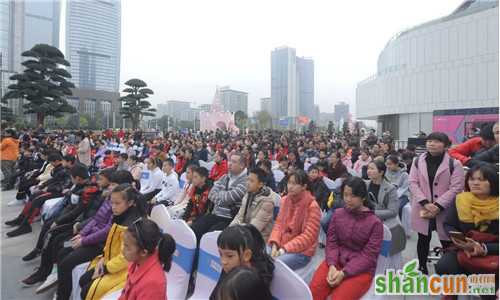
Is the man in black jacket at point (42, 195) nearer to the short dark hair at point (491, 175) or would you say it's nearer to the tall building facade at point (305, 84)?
the short dark hair at point (491, 175)

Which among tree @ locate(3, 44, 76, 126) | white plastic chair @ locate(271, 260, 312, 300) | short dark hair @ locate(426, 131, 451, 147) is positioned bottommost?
white plastic chair @ locate(271, 260, 312, 300)

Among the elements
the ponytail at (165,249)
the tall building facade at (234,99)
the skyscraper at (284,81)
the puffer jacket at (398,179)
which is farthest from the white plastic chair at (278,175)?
the tall building facade at (234,99)

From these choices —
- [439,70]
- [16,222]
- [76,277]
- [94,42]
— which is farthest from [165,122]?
[76,277]

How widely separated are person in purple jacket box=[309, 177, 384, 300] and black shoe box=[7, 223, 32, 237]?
4954 millimetres

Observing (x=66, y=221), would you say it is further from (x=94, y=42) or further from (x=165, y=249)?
(x=94, y=42)

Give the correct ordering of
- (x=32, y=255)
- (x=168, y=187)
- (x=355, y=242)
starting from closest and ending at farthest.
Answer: (x=355, y=242) → (x=32, y=255) → (x=168, y=187)

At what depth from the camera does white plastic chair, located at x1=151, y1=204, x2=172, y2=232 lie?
335 centimetres

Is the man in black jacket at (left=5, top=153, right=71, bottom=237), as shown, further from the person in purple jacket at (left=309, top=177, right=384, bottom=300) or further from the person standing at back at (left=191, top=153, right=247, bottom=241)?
the person in purple jacket at (left=309, top=177, right=384, bottom=300)

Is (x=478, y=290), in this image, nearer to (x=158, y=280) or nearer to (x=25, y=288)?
(x=158, y=280)

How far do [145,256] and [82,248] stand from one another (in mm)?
1420

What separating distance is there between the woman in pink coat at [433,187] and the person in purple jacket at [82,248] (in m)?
3.07

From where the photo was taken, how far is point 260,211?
134 inches

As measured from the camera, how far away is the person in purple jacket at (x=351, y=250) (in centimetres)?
256

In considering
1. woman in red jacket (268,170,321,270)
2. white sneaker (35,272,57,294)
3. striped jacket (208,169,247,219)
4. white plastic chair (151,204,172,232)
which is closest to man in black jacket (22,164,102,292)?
white sneaker (35,272,57,294)
